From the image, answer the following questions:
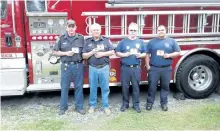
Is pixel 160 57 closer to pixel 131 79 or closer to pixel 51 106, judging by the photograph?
pixel 131 79

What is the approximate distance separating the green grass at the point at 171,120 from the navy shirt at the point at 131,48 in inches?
36.5

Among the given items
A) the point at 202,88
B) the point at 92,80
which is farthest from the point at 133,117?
the point at 202,88

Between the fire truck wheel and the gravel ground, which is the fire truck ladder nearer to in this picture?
the fire truck wheel

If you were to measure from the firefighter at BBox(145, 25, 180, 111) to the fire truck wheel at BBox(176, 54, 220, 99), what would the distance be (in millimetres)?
621

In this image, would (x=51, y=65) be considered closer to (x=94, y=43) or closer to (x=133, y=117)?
(x=94, y=43)

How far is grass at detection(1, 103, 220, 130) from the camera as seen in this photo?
15.9 feet

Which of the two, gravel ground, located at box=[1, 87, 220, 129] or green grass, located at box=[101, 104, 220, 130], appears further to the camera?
gravel ground, located at box=[1, 87, 220, 129]

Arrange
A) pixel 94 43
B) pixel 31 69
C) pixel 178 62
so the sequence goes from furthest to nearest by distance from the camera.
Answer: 1. pixel 178 62
2. pixel 31 69
3. pixel 94 43

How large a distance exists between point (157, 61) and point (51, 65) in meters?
1.91

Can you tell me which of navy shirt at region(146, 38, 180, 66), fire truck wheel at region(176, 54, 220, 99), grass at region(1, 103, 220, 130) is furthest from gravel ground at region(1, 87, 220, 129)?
navy shirt at region(146, 38, 180, 66)

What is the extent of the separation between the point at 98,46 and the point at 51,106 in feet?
5.11

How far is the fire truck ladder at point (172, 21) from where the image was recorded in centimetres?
536

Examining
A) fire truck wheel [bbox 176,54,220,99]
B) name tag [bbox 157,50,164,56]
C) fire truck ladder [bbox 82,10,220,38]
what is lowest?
fire truck wheel [bbox 176,54,220,99]

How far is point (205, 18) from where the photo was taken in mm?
5801
